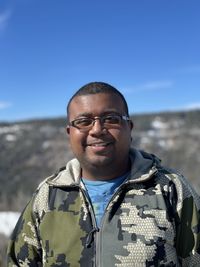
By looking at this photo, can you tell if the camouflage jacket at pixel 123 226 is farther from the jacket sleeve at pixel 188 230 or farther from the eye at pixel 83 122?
the eye at pixel 83 122

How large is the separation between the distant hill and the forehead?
42.6 meters

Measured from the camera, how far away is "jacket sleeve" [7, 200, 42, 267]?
2.62m

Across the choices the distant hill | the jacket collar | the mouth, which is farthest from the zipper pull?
the distant hill

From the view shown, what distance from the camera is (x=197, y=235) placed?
7.99 feet

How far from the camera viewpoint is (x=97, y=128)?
2.48m

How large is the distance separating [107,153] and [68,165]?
14.5 inches

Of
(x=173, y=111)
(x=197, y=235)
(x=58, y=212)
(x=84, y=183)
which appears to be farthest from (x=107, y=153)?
(x=173, y=111)

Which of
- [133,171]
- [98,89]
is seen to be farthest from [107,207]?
[98,89]

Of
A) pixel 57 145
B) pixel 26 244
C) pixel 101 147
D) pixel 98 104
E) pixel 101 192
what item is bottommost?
pixel 57 145

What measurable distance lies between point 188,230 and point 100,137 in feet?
2.23

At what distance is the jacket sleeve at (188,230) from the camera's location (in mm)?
2428

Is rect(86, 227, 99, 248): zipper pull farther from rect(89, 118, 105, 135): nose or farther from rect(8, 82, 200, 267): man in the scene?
rect(89, 118, 105, 135): nose

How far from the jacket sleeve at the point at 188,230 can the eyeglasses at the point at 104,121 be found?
0.51m

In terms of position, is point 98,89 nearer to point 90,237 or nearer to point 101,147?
point 101,147
